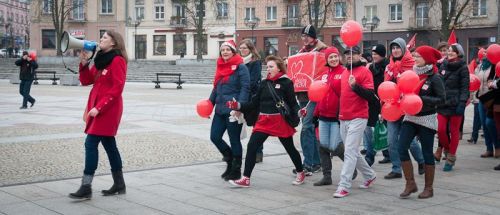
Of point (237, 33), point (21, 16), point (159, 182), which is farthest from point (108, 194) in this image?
point (21, 16)

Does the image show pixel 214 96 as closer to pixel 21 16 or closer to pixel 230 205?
pixel 230 205

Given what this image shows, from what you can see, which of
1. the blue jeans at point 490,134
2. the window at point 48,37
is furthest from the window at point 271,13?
the blue jeans at point 490,134

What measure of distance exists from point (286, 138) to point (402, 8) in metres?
53.4

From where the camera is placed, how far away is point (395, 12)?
194 ft

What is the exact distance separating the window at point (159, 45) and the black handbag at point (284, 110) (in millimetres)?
64820

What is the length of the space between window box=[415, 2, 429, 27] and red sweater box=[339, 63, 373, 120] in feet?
171

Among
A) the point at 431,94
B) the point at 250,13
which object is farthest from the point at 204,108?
the point at 250,13

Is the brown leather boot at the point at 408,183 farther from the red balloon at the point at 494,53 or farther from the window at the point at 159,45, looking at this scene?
the window at the point at 159,45

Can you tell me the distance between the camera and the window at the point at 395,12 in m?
58.9

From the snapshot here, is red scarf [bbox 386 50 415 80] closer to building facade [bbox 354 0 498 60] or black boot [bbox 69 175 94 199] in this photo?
black boot [bbox 69 175 94 199]

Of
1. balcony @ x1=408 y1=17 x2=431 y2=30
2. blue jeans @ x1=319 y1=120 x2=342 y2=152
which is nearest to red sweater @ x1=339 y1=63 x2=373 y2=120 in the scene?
blue jeans @ x1=319 y1=120 x2=342 y2=152

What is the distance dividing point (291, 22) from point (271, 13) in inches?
105

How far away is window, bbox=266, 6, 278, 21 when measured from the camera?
66.8m

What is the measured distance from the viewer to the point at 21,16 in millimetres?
122562
